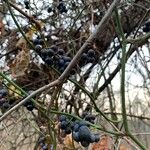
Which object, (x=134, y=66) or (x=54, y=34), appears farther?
(x=134, y=66)

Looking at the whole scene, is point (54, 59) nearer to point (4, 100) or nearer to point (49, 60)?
point (49, 60)

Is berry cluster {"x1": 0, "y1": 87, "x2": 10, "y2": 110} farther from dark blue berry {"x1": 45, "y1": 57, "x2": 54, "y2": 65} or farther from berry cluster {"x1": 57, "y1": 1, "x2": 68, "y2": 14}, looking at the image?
berry cluster {"x1": 57, "y1": 1, "x2": 68, "y2": 14}

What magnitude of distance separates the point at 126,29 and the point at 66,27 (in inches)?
16.4

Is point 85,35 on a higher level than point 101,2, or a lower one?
lower

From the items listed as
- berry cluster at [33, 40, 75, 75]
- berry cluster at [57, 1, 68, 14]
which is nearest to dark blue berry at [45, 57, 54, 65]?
berry cluster at [33, 40, 75, 75]

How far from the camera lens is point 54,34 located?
3.08 m

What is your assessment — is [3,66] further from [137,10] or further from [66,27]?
[137,10]

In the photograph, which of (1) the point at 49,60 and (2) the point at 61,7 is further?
(2) the point at 61,7

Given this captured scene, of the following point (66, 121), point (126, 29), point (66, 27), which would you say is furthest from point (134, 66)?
point (66, 121)

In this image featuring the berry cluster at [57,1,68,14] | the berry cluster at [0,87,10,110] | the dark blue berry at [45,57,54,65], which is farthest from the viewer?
the berry cluster at [57,1,68,14]

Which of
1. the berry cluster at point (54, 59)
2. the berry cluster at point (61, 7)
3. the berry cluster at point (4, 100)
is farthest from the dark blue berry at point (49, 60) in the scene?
the berry cluster at point (61, 7)

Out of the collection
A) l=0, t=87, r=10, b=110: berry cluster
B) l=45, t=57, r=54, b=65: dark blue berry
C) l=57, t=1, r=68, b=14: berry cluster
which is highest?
l=57, t=1, r=68, b=14: berry cluster

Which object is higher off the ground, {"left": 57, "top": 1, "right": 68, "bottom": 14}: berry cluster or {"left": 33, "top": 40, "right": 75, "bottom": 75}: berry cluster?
{"left": 57, "top": 1, "right": 68, "bottom": 14}: berry cluster

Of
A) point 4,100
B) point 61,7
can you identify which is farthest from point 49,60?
point 61,7
